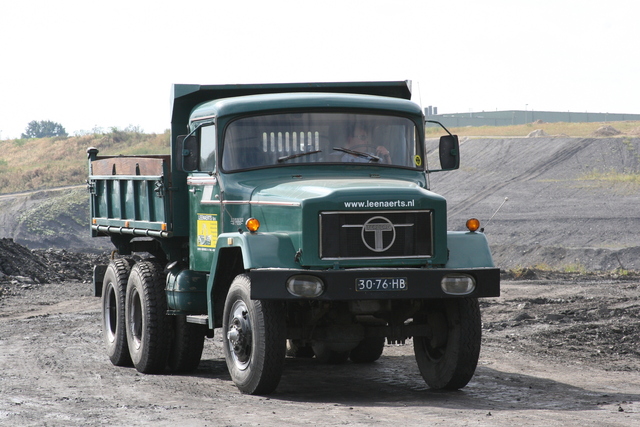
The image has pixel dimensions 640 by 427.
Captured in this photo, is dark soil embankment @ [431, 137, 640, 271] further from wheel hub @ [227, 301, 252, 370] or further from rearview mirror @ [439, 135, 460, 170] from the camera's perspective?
wheel hub @ [227, 301, 252, 370]

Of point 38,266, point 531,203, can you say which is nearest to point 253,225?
point 38,266

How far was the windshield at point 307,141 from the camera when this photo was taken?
380 inches

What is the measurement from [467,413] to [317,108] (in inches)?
136

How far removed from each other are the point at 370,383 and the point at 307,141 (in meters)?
2.55

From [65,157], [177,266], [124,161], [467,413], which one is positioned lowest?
[467,413]

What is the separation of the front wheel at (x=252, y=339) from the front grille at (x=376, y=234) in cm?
74

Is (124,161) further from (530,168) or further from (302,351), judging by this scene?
(530,168)

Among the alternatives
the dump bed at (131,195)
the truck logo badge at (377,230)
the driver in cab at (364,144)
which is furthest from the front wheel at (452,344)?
the dump bed at (131,195)

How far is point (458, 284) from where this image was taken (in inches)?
339

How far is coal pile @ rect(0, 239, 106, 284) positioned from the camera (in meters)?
24.1

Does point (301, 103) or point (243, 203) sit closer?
point (243, 203)

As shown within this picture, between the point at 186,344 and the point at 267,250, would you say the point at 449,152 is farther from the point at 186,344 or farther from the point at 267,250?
the point at 186,344

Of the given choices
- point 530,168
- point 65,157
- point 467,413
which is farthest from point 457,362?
point 65,157

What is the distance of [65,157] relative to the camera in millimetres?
67500
